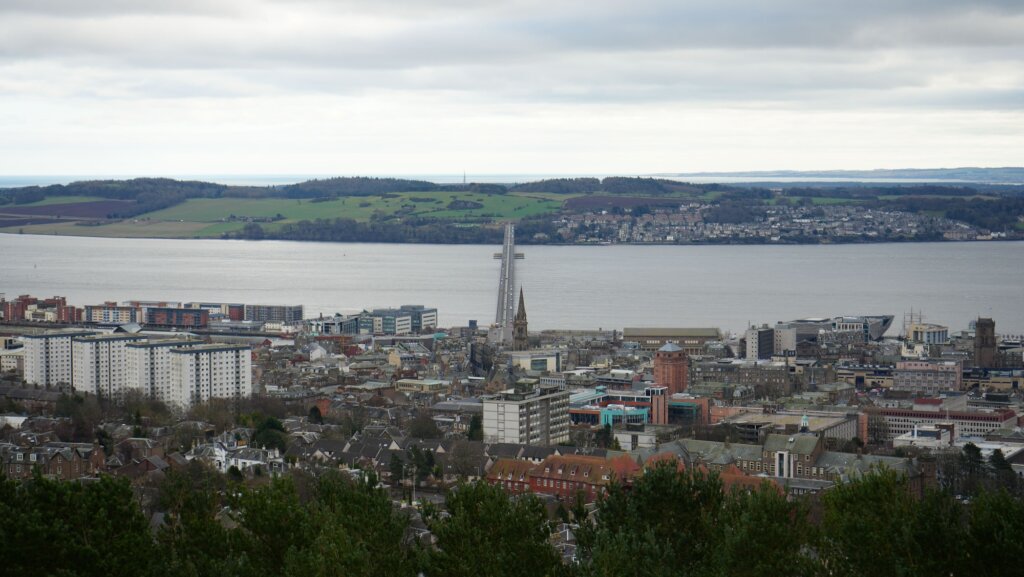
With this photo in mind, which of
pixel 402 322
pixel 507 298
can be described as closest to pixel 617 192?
pixel 507 298

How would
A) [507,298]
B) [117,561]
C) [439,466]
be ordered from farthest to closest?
[507,298]
[439,466]
[117,561]

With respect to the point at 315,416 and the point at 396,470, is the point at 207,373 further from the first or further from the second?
the point at 396,470

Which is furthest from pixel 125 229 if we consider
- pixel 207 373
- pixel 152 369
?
pixel 207 373

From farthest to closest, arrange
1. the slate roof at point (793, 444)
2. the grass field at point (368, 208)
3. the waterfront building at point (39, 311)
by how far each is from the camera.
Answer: the grass field at point (368, 208)
the waterfront building at point (39, 311)
the slate roof at point (793, 444)

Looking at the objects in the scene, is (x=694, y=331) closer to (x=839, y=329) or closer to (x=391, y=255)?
(x=839, y=329)

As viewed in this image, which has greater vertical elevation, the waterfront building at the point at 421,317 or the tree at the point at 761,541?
the tree at the point at 761,541

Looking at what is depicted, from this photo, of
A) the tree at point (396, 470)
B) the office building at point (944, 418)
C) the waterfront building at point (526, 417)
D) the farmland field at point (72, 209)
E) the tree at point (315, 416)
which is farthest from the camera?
the farmland field at point (72, 209)

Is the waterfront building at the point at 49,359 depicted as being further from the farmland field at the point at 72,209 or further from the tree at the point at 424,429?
the farmland field at the point at 72,209

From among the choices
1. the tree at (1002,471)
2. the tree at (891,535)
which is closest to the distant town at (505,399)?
the tree at (1002,471)
